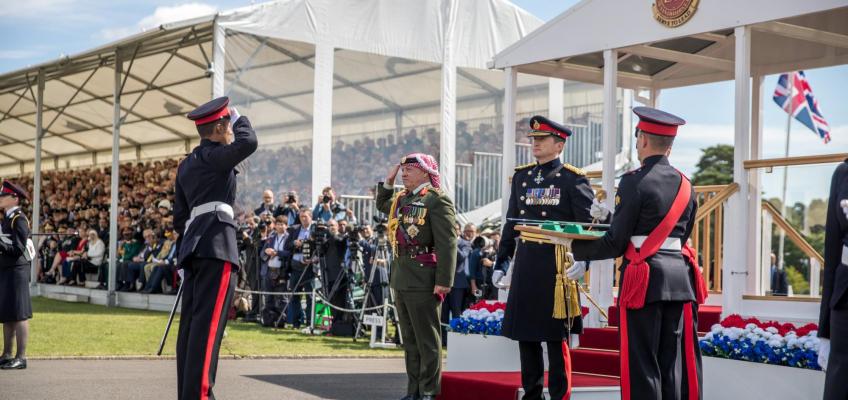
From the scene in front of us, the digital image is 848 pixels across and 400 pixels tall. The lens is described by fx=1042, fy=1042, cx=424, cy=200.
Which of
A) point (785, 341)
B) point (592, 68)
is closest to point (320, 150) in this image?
point (592, 68)

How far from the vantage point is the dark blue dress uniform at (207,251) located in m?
6.19

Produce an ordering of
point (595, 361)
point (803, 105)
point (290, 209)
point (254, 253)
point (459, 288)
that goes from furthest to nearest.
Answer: point (803, 105)
point (290, 209)
point (254, 253)
point (459, 288)
point (595, 361)

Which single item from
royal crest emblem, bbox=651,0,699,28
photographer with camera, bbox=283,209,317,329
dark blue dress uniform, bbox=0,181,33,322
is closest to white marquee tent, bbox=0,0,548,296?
photographer with camera, bbox=283,209,317,329

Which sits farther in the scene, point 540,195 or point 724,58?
point 724,58

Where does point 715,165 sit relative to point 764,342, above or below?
above

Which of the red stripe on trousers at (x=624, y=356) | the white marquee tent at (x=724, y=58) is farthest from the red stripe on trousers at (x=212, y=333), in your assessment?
the white marquee tent at (x=724, y=58)

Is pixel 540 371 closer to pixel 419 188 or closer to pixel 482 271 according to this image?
pixel 419 188

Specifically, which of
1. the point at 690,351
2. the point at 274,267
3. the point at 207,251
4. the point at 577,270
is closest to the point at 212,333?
the point at 207,251

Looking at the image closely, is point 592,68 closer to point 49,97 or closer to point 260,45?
point 260,45

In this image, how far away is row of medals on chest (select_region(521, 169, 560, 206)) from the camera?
23.4 feet

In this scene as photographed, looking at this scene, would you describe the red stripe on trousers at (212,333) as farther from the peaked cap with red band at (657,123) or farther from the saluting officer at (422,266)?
the peaked cap with red band at (657,123)

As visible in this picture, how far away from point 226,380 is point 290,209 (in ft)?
27.3

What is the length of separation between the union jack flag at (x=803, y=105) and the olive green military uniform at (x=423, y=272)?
773 inches

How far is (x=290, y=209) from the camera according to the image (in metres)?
17.9
